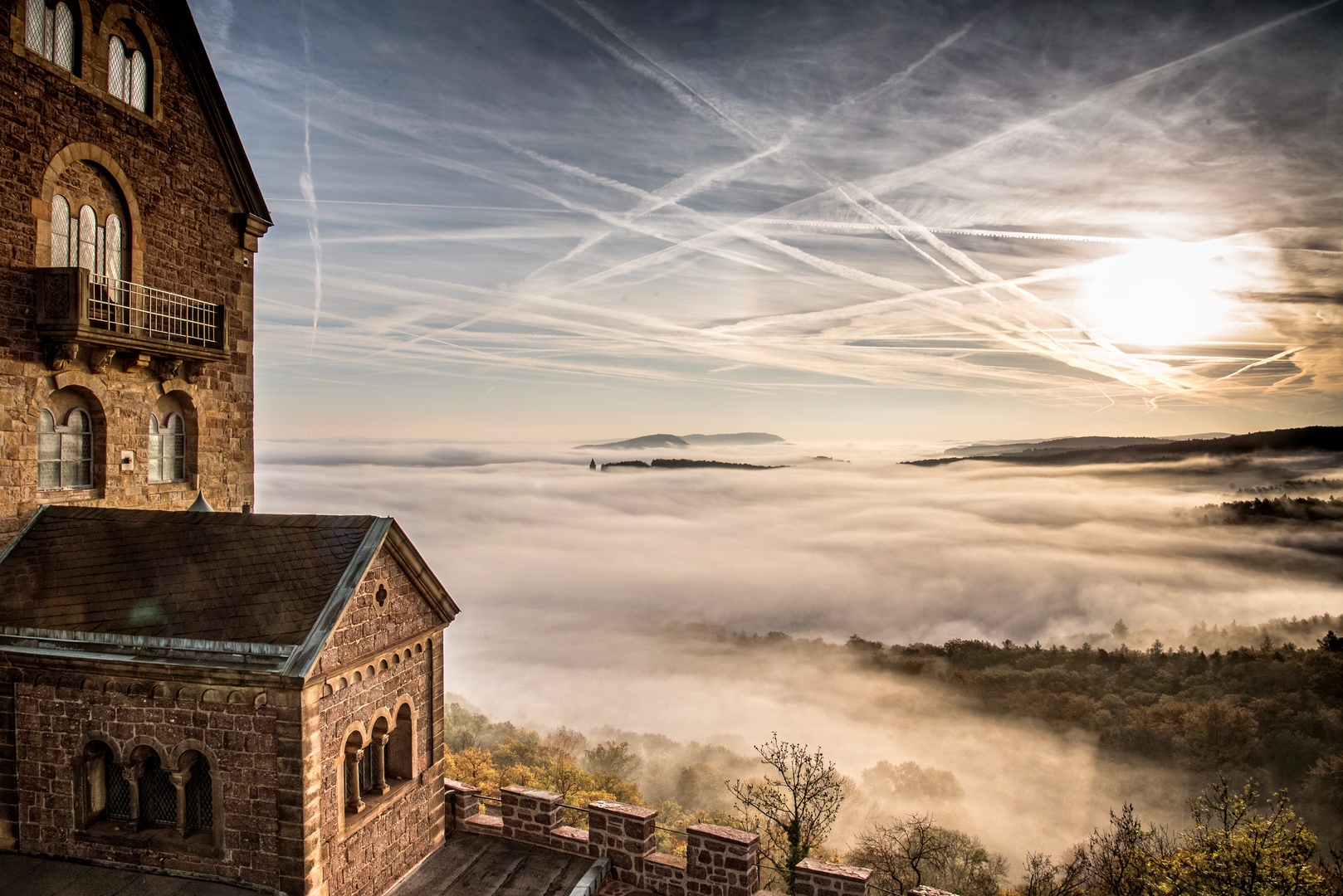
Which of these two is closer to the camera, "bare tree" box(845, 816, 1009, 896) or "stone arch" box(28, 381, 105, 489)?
"stone arch" box(28, 381, 105, 489)

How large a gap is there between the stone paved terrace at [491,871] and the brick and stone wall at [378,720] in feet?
1.11

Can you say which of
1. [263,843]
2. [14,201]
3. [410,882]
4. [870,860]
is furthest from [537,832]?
[870,860]

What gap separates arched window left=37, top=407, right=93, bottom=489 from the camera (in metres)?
12.1

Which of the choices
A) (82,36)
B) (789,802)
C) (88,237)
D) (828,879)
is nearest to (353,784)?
(828,879)

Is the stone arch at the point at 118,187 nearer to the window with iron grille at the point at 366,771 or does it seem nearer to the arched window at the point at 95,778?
the arched window at the point at 95,778

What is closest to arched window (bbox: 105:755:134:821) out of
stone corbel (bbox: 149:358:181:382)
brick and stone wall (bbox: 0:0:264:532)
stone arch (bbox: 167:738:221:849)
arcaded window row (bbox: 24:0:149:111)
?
stone arch (bbox: 167:738:221:849)

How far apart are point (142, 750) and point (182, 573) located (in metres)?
2.44

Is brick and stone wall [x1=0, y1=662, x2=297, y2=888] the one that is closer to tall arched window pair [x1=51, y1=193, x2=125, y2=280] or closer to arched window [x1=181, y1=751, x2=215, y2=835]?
arched window [x1=181, y1=751, x2=215, y2=835]

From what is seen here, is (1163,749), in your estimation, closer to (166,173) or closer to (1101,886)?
(1101,886)

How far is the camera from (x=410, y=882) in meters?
11.4

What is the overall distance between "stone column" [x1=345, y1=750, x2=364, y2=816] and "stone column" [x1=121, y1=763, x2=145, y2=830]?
8.83ft

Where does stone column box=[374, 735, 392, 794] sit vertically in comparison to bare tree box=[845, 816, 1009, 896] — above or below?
above

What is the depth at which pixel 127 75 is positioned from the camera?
13.8 m

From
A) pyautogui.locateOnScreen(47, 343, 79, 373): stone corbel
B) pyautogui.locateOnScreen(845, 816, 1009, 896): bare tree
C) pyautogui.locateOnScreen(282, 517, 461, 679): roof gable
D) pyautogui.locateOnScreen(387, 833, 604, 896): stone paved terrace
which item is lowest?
pyautogui.locateOnScreen(845, 816, 1009, 896): bare tree
